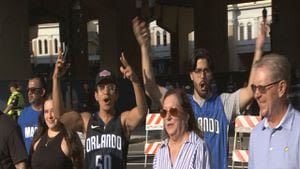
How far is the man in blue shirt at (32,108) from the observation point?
6.48m

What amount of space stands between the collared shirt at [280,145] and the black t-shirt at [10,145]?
2.14 metres

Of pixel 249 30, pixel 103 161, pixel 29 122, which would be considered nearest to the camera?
pixel 103 161

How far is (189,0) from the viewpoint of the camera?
4697cm

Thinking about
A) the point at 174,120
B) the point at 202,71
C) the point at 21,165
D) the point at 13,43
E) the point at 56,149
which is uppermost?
the point at 13,43

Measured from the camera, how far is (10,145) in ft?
17.2

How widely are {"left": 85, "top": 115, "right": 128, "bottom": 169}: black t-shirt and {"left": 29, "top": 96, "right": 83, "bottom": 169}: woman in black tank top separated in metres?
0.09

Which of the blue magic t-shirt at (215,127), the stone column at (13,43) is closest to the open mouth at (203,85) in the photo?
the blue magic t-shirt at (215,127)

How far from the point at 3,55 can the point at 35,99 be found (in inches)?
843

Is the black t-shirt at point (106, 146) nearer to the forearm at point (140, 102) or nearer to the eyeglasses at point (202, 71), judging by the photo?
the forearm at point (140, 102)

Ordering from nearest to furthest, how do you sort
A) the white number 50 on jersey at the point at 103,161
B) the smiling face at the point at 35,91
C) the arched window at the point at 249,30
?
1. the white number 50 on jersey at the point at 103,161
2. the smiling face at the point at 35,91
3. the arched window at the point at 249,30

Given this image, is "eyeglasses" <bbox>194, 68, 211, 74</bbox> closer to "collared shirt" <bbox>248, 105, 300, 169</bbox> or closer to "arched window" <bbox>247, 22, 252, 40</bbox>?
"collared shirt" <bbox>248, 105, 300, 169</bbox>

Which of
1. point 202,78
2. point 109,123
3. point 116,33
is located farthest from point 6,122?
point 116,33

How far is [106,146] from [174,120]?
3.94ft

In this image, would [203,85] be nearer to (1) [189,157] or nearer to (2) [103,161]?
(2) [103,161]
